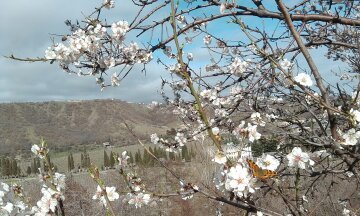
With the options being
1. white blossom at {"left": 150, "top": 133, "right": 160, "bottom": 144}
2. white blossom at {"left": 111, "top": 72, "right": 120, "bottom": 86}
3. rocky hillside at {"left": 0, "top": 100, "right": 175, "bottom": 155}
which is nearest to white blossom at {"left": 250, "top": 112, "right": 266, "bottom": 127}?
white blossom at {"left": 111, "top": 72, "right": 120, "bottom": 86}

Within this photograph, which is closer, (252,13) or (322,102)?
(322,102)

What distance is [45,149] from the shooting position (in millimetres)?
2078

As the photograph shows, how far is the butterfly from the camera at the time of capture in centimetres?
151

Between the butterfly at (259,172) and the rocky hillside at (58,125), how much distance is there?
94.9m

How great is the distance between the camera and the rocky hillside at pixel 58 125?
10238 cm

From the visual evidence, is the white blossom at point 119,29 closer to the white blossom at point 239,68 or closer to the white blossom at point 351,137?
the white blossom at point 239,68

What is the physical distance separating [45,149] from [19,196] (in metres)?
0.53

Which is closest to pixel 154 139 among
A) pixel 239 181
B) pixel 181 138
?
pixel 181 138

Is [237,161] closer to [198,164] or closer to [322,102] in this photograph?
[322,102]

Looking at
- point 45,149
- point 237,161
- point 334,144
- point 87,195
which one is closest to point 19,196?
point 45,149

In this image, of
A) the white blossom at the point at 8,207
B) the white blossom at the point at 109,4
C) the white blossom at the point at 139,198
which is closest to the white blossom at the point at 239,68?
the white blossom at the point at 109,4

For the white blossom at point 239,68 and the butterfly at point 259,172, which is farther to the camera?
the white blossom at point 239,68

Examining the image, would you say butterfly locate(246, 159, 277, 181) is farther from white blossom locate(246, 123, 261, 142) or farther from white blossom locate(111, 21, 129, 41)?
white blossom locate(111, 21, 129, 41)

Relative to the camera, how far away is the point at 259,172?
160 centimetres
